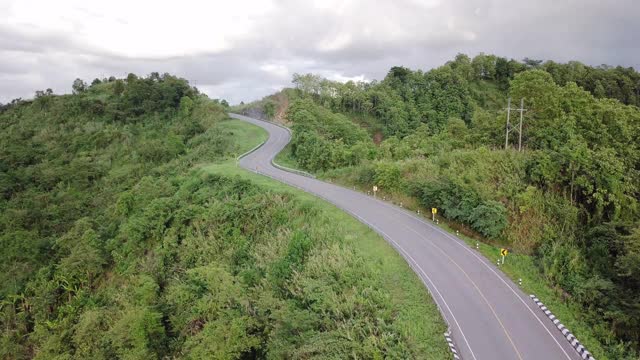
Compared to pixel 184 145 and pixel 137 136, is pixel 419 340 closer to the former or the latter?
pixel 184 145

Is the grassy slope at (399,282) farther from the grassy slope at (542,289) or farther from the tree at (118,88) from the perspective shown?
the tree at (118,88)

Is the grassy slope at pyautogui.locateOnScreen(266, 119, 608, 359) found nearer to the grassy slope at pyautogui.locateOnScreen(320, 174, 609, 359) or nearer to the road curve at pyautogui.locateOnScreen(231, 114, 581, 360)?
the grassy slope at pyautogui.locateOnScreen(320, 174, 609, 359)

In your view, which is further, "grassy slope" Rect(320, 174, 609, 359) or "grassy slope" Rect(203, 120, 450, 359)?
"grassy slope" Rect(320, 174, 609, 359)

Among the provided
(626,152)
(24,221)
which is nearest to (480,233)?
(626,152)

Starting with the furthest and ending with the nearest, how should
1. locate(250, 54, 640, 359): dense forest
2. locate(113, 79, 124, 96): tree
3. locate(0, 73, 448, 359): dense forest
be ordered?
locate(113, 79, 124, 96): tree
locate(250, 54, 640, 359): dense forest
locate(0, 73, 448, 359): dense forest

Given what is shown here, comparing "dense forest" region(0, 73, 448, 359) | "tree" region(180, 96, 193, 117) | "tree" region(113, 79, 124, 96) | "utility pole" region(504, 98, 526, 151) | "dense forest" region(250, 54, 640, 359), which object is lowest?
"dense forest" region(0, 73, 448, 359)

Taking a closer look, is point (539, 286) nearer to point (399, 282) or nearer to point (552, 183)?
point (399, 282)

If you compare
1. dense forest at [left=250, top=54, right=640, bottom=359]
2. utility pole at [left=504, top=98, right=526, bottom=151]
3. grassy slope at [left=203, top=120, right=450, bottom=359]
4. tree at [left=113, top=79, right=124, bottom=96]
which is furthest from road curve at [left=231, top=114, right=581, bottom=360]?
tree at [left=113, top=79, right=124, bottom=96]
